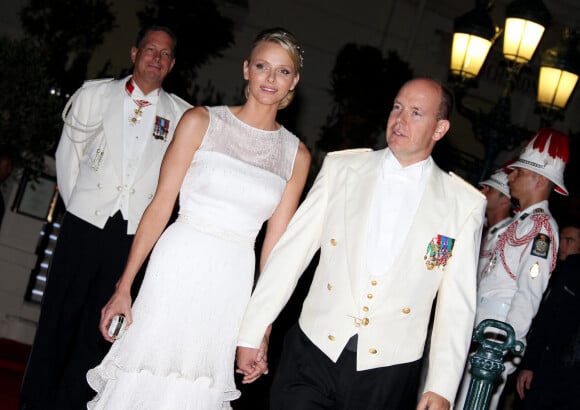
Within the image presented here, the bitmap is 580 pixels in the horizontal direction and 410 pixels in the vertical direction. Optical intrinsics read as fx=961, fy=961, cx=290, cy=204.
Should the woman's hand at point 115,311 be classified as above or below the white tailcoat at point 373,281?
below

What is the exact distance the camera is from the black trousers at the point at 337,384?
420cm

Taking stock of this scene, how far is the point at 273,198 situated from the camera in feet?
15.8

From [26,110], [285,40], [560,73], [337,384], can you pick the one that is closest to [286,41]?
[285,40]

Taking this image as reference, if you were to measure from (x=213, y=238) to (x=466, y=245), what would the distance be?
121cm

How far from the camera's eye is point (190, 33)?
11570 millimetres

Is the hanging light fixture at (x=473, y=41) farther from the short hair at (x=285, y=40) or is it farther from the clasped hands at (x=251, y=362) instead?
the clasped hands at (x=251, y=362)

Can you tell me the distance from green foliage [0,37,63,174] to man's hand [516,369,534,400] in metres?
5.81

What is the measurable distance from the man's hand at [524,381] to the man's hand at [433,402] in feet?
6.54

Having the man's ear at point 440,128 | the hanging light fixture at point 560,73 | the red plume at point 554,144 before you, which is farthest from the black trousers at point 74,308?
the hanging light fixture at point 560,73

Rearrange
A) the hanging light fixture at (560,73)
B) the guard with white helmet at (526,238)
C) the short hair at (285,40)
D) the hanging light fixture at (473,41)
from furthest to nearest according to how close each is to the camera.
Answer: the hanging light fixture at (560,73) < the hanging light fixture at (473,41) < the guard with white helmet at (526,238) < the short hair at (285,40)

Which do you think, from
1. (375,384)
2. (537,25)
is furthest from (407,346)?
(537,25)

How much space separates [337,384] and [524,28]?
17.3ft

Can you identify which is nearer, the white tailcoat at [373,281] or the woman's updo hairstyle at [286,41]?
the white tailcoat at [373,281]

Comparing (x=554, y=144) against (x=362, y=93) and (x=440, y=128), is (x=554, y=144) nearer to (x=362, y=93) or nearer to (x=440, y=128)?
(x=440, y=128)
